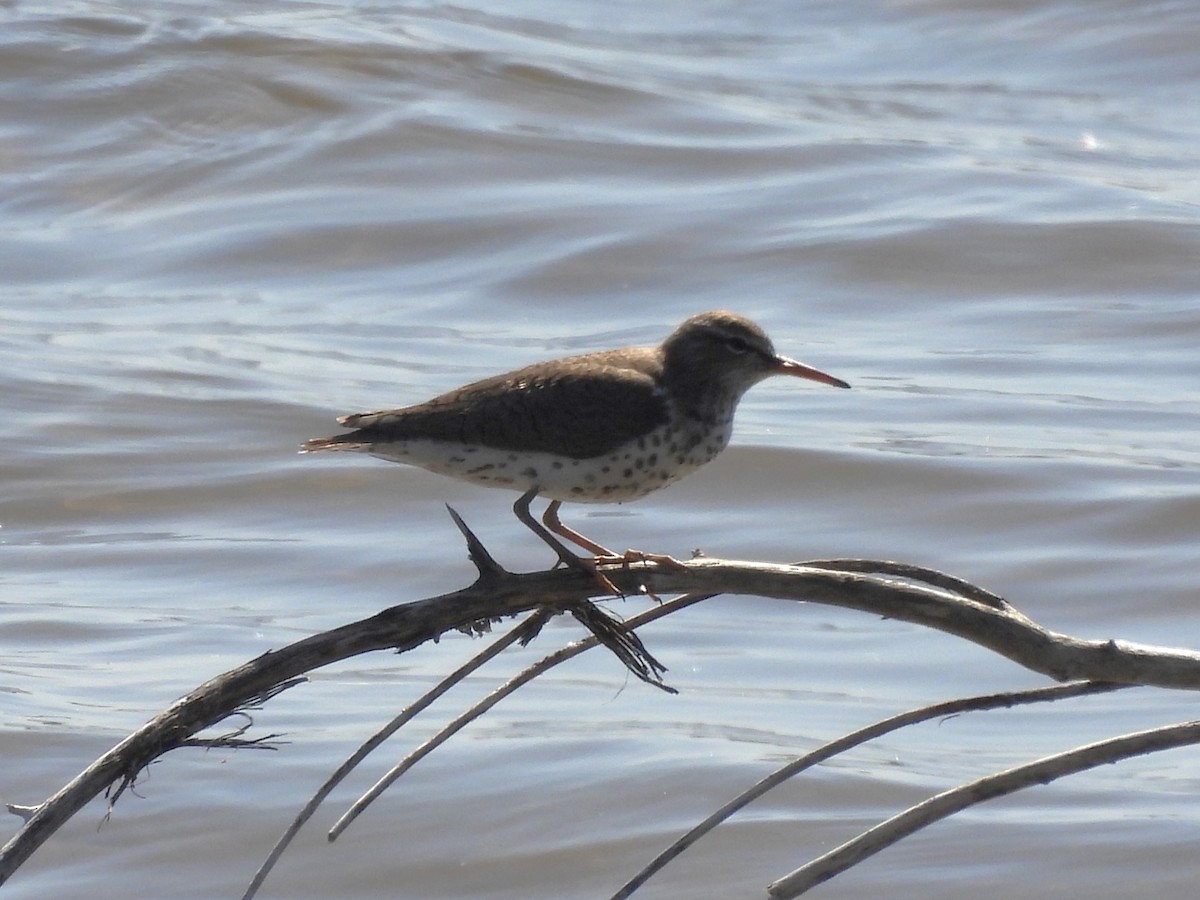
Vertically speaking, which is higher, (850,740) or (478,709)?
(850,740)

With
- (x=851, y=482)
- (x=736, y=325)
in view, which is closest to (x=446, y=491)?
(x=851, y=482)

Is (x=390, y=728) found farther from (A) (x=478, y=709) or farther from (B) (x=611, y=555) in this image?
(B) (x=611, y=555)

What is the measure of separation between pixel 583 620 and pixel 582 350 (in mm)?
9273

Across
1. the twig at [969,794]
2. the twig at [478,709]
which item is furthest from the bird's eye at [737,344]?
the twig at [969,794]

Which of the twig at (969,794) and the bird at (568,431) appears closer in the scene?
the twig at (969,794)

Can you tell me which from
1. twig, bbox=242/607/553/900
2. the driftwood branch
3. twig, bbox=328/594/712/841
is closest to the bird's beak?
twig, bbox=328/594/712/841

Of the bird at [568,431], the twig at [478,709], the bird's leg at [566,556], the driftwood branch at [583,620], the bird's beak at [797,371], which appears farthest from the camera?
the bird's beak at [797,371]

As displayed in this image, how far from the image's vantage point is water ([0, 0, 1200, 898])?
8773 mm

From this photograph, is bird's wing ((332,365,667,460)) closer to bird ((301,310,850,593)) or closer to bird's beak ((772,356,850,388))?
bird ((301,310,850,593))

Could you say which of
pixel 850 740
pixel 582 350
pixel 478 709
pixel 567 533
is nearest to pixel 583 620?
pixel 478 709

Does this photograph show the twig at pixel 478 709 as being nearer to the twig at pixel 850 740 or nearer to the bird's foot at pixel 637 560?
the bird's foot at pixel 637 560

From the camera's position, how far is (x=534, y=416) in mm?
6332

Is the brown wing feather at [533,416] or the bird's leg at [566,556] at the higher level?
the brown wing feather at [533,416]

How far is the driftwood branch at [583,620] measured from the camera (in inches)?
170
